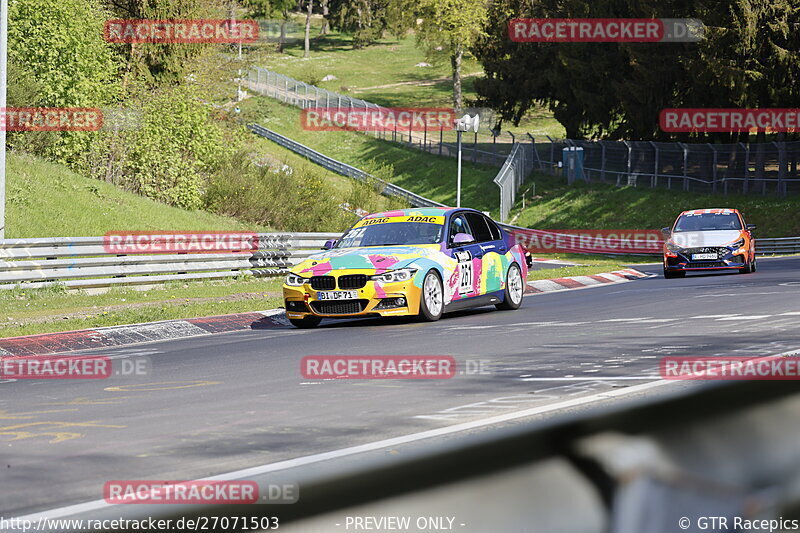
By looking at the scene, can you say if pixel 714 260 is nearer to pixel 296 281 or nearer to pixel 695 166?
pixel 296 281

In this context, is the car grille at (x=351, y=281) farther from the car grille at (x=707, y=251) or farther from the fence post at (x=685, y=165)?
the fence post at (x=685, y=165)

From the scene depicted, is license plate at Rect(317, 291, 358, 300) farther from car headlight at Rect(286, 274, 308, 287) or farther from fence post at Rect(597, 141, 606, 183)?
fence post at Rect(597, 141, 606, 183)

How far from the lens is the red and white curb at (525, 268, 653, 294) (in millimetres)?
24297

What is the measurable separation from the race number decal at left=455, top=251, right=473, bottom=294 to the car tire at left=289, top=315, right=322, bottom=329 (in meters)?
2.09

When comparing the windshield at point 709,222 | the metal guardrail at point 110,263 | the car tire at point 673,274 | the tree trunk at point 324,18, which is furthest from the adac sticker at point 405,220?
the tree trunk at point 324,18

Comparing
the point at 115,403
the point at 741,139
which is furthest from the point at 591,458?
the point at 741,139

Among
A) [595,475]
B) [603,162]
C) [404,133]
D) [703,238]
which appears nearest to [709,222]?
[703,238]

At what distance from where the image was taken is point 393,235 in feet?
55.7

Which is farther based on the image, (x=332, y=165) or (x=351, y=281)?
(x=332, y=165)

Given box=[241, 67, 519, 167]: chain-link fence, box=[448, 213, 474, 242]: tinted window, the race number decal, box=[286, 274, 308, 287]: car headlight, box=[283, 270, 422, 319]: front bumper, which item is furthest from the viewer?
box=[241, 67, 519, 167]: chain-link fence

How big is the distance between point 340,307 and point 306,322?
825mm

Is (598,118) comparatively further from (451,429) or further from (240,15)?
(451,429)

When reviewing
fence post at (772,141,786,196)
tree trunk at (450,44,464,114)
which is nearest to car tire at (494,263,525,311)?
Result: fence post at (772,141,786,196)

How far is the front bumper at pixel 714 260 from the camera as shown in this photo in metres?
26.2
